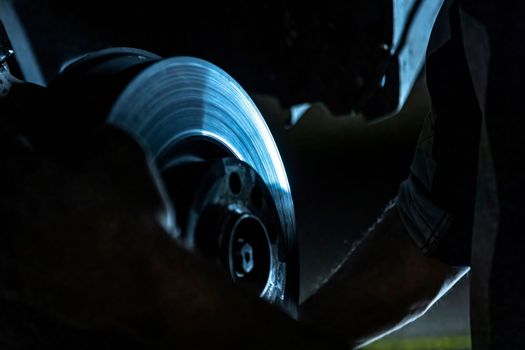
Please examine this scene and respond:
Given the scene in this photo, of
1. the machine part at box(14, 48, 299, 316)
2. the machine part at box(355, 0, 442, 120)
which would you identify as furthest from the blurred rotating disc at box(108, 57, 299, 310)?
the machine part at box(355, 0, 442, 120)

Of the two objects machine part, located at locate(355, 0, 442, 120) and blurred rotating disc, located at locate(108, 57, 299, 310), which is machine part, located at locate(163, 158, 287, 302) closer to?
blurred rotating disc, located at locate(108, 57, 299, 310)

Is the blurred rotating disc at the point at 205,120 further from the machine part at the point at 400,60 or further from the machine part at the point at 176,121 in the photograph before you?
the machine part at the point at 400,60

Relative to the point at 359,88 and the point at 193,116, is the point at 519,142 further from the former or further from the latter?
the point at 359,88

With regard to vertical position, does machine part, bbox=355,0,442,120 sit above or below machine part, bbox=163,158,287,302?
below

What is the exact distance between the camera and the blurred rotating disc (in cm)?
69

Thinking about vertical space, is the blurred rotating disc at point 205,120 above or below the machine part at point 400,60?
above

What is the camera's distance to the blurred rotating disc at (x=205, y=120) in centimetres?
69

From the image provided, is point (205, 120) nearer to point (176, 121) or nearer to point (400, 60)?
point (176, 121)

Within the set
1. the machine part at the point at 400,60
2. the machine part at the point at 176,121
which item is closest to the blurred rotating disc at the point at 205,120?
the machine part at the point at 176,121

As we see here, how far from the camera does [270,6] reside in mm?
1633

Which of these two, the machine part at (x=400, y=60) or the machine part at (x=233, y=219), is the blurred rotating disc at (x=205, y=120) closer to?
the machine part at (x=233, y=219)

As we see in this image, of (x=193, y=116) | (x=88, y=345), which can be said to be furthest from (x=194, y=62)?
(x=88, y=345)

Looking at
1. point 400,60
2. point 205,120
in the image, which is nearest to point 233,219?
point 205,120

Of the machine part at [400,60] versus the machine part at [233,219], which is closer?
the machine part at [233,219]
